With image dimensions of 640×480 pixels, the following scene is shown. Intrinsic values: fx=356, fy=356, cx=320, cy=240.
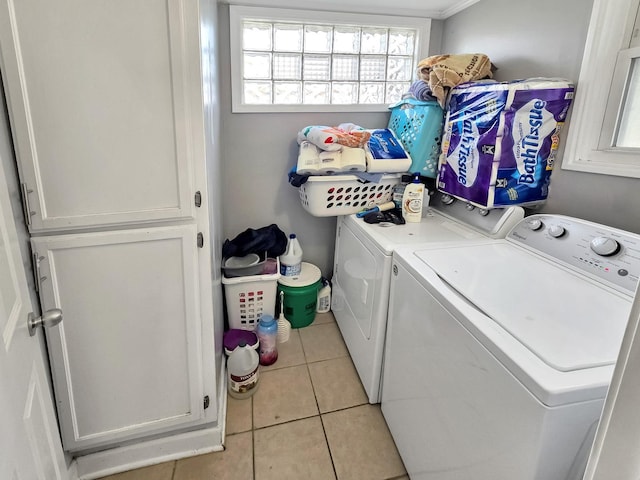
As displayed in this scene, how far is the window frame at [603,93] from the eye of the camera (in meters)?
1.30

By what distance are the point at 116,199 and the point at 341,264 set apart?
1.41 meters

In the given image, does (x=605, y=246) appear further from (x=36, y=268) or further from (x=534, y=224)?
(x=36, y=268)

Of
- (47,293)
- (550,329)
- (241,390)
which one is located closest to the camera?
(550,329)

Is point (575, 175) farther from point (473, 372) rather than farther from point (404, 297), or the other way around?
point (473, 372)

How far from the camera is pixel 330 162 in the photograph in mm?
1989

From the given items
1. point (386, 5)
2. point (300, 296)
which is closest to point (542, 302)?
point (300, 296)

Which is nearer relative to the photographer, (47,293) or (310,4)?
(47,293)

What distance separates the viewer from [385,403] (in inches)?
65.7

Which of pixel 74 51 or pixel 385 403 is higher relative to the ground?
pixel 74 51

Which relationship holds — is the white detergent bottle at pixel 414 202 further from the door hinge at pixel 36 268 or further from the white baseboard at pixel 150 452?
the door hinge at pixel 36 268

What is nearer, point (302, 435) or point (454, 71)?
point (302, 435)

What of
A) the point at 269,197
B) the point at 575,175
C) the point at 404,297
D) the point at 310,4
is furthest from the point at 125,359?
the point at 310,4

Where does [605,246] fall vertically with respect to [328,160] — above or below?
below

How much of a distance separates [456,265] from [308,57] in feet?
5.73
